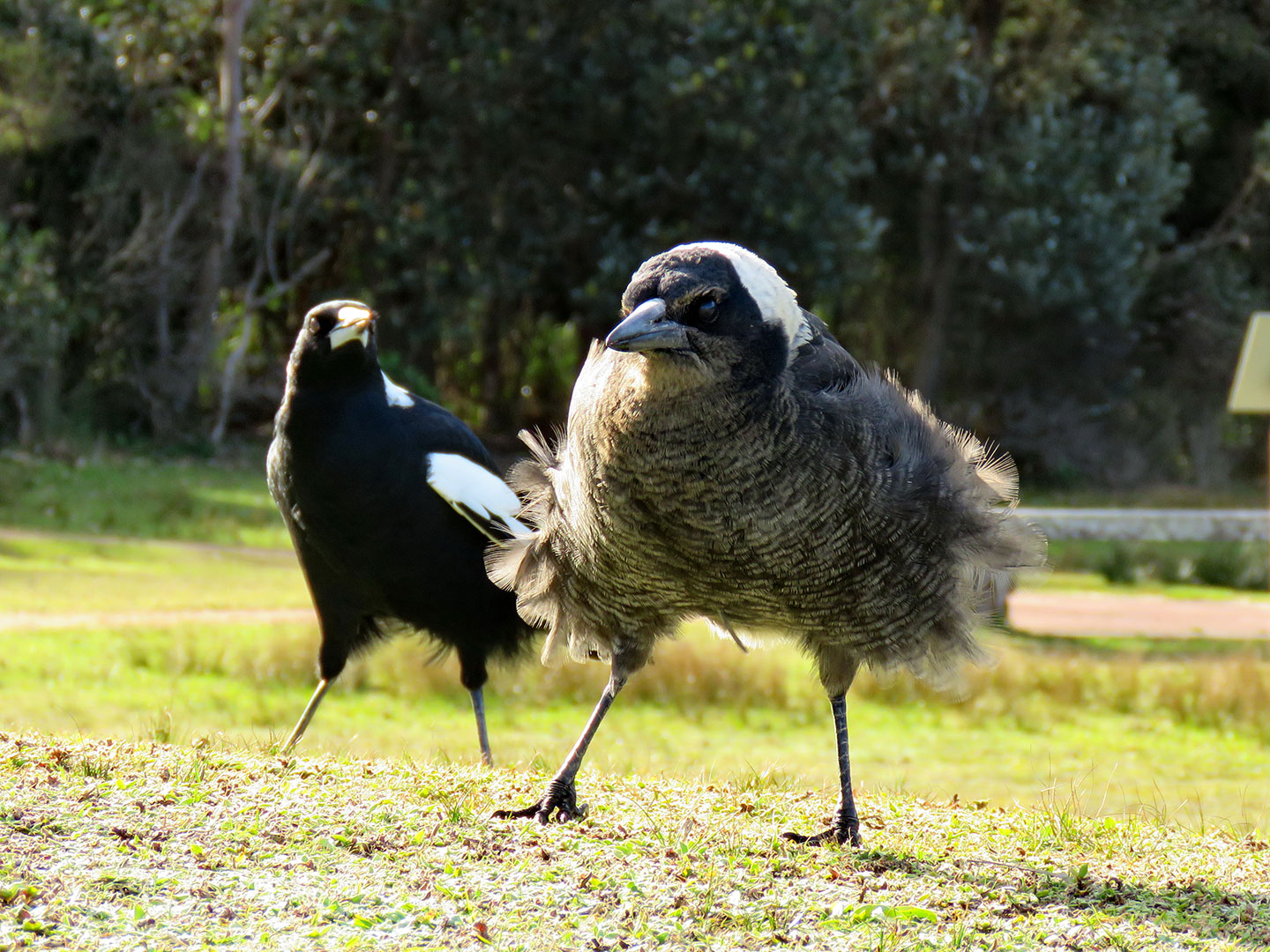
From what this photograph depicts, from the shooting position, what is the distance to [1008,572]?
4551 mm

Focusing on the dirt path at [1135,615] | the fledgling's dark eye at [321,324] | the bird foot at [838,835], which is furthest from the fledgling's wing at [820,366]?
the dirt path at [1135,615]

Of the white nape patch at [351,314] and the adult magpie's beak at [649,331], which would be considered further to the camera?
the white nape patch at [351,314]

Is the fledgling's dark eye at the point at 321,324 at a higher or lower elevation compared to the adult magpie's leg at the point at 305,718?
higher

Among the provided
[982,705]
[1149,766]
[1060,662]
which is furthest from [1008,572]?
[1060,662]

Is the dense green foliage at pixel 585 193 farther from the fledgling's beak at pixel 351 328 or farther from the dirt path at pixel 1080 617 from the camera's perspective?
the fledgling's beak at pixel 351 328

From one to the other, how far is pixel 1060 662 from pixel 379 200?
49.0ft

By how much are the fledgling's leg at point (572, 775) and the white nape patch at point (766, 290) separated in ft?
3.84

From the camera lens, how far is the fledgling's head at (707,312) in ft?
12.0

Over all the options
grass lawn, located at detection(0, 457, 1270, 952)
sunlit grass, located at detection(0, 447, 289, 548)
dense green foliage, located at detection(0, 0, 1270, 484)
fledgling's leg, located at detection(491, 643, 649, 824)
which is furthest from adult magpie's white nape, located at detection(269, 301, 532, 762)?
dense green foliage, located at detection(0, 0, 1270, 484)

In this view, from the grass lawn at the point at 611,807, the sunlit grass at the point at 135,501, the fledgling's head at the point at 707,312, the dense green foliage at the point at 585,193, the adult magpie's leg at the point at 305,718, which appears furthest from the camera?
the dense green foliage at the point at 585,193

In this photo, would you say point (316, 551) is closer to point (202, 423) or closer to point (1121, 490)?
point (202, 423)

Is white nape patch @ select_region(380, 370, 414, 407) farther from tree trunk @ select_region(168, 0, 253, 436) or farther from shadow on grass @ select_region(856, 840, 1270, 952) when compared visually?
tree trunk @ select_region(168, 0, 253, 436)

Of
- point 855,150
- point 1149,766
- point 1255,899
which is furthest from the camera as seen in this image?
point 855,150

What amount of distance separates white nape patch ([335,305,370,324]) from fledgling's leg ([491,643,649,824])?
1.71 m
